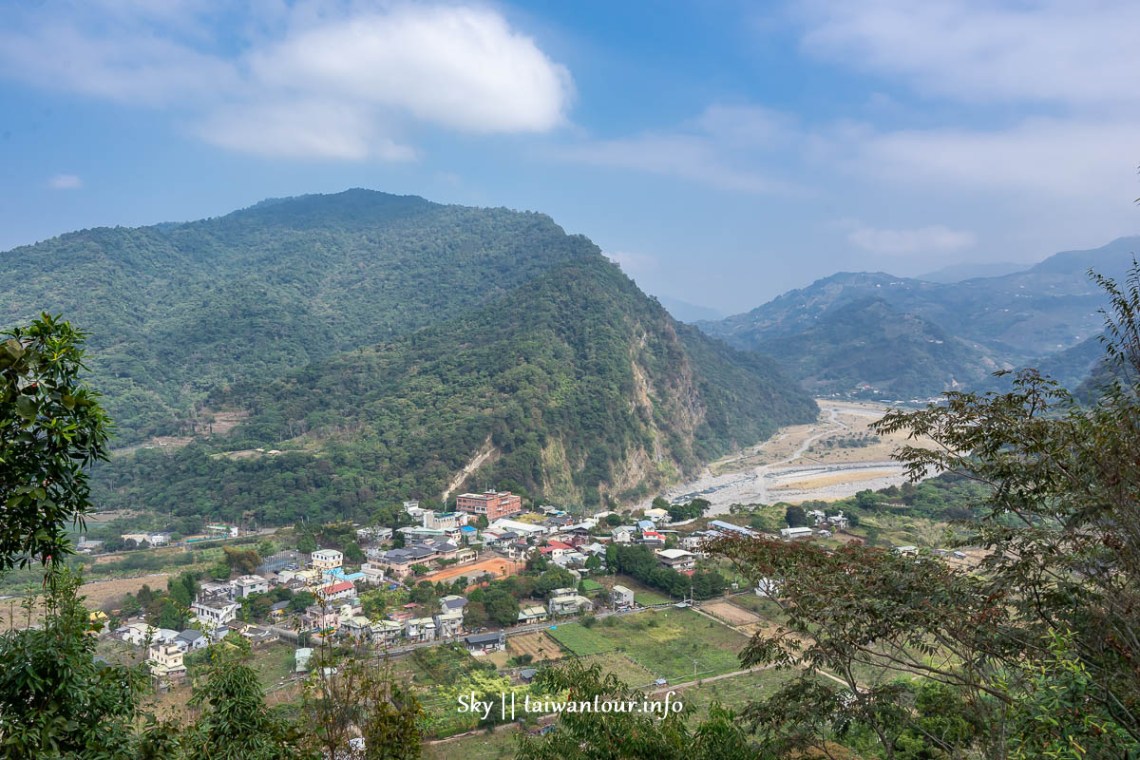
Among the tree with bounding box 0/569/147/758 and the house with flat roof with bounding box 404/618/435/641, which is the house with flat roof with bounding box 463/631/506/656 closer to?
the house with flat roof with bounding box 404/618/435/641

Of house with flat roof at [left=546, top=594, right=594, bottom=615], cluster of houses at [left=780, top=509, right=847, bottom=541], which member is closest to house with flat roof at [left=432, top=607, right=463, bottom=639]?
house with flat roof at [left=546, top=594, right=594, bottom=615]

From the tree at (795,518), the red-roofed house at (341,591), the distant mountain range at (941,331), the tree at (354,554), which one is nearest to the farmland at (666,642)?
the red-roofed house at (341,591)

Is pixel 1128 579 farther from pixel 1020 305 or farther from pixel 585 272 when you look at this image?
pixel 1020 305

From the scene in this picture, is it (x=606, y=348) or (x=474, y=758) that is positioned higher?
(x=606, y=348)

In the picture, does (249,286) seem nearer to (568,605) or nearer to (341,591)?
(341,591)

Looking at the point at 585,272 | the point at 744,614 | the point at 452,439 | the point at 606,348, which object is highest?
the point at 585,272

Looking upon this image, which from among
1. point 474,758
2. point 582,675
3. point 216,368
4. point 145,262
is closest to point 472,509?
point 474,758

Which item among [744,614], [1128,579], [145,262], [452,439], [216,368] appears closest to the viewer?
[1128,579]
